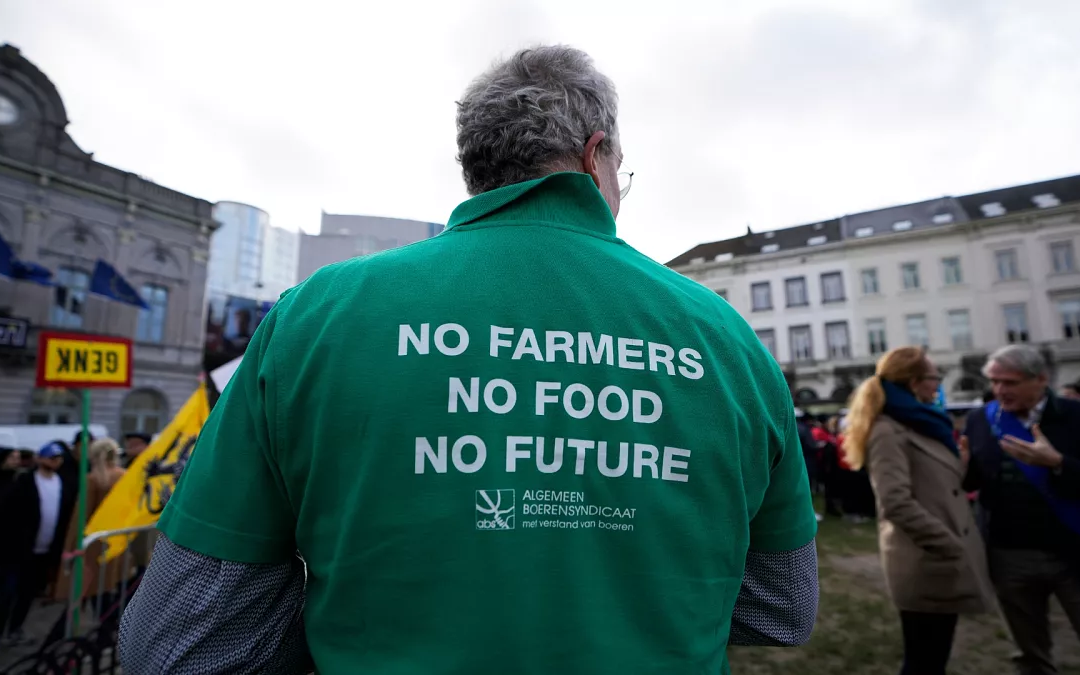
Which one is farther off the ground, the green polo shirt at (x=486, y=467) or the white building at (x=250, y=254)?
the white building at (x=250, y=254)

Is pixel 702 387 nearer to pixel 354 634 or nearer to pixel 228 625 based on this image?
pixel 354 634

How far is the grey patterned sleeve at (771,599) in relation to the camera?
119cm

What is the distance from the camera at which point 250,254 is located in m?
39.7

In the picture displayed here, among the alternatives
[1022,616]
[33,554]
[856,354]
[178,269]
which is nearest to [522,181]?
[1022,616]

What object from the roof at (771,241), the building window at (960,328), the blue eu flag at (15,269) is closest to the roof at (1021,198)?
the building window at (960,328)

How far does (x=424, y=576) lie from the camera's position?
843 mm

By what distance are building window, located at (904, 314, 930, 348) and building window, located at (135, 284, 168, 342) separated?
3383 centimetres

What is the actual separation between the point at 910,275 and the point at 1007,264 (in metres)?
4.02

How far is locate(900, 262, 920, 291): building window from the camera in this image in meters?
30.4

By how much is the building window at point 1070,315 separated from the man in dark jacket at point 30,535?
36.0 meters

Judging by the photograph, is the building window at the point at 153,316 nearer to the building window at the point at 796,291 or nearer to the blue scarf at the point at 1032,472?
the blue scarf at the point at 1032,472

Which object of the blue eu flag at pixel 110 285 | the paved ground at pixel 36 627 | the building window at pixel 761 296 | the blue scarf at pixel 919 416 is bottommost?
the paved ground at pixel 36 627

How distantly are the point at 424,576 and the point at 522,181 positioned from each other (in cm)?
73

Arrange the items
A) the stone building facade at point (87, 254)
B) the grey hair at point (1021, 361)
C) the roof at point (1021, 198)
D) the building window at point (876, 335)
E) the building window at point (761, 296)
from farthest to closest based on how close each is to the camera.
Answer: the building window at point (761, 296) → the building window at point (876, 335) → the roof at point (1021, 198) → the stone building facade at point (87, 254) → the grey hair at point (1021, 361)
